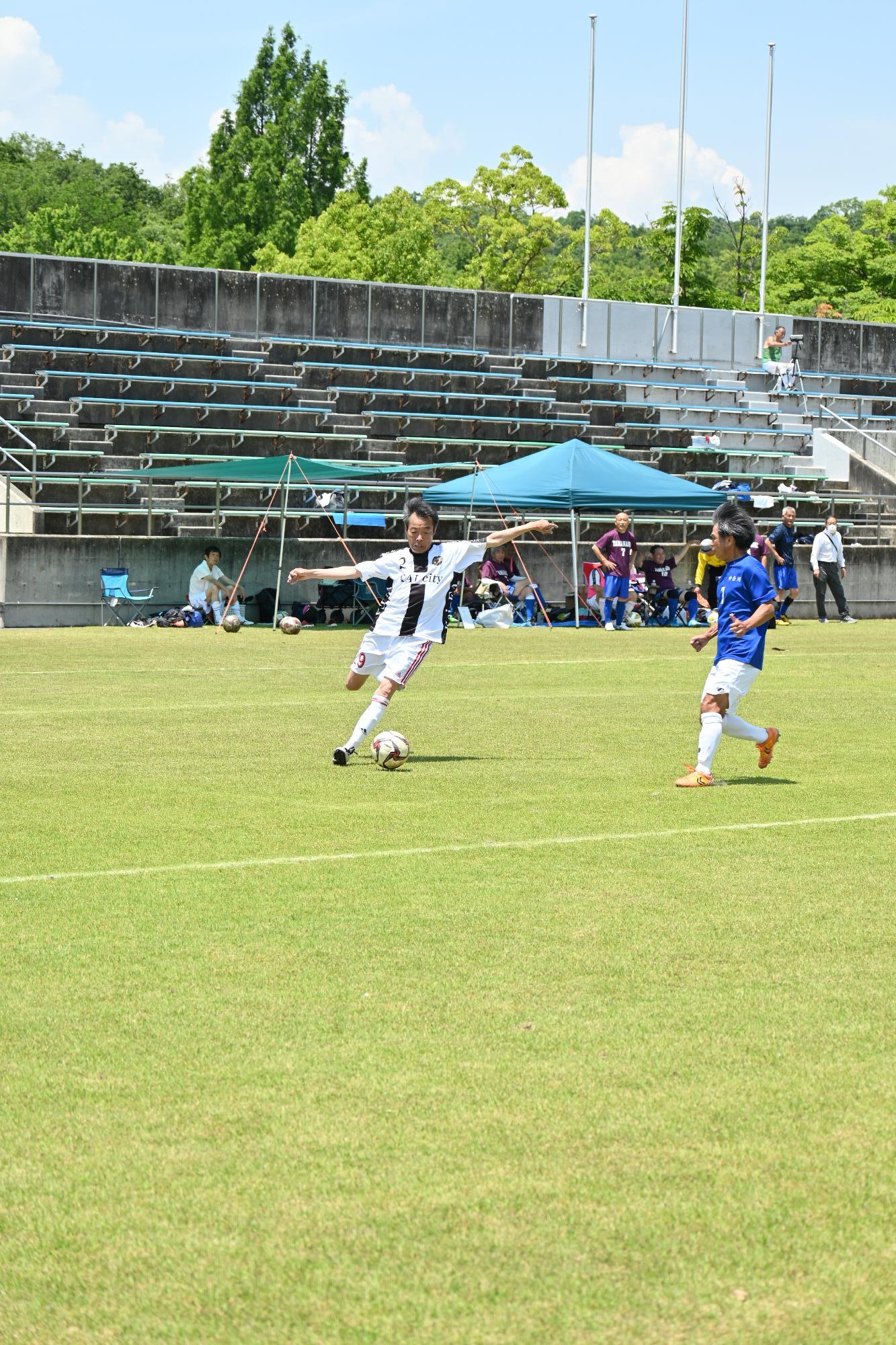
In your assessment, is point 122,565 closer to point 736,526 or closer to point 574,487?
point 574,487

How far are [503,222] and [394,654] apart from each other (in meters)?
79.0

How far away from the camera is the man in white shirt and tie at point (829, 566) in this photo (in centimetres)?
3127

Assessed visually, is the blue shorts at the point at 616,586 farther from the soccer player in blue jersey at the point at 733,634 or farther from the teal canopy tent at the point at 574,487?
the soccer player in blue jersey at the point at 733,634

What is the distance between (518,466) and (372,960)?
23.9 metres

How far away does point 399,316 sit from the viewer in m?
41.3

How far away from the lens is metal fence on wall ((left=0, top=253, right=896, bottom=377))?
38062 millimetres

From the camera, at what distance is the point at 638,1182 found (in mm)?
4410

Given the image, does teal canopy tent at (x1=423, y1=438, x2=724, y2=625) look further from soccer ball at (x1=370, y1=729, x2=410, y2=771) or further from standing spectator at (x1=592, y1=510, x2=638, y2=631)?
soccer ball at (x1=370, y1=729, x2=410, y2=771)

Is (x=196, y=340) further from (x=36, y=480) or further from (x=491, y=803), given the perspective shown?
(x=491, y=803)

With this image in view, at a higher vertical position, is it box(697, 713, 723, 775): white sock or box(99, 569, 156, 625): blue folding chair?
box(99, 569, 156, 625): blue folding chair

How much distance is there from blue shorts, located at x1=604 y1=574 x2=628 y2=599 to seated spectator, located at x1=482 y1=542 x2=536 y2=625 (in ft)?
4.51

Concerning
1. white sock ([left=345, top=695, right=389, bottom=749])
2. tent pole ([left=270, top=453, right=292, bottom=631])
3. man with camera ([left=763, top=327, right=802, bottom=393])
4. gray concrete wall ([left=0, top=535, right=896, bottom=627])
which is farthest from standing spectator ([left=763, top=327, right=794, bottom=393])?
white sock ([left=345, top=695, right=389, bottom=749])

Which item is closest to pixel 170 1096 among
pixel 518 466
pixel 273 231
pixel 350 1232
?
pixel 350 1232

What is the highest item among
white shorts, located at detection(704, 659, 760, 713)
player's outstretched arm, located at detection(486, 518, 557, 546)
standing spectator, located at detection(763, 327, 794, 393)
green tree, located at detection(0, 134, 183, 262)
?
green tree, located at detection(0, 134, 183, 262)
